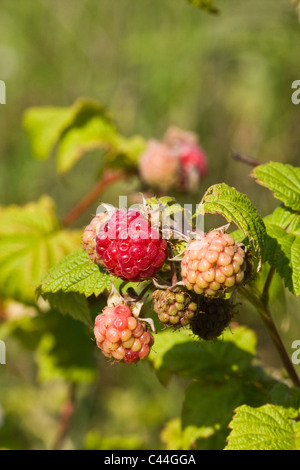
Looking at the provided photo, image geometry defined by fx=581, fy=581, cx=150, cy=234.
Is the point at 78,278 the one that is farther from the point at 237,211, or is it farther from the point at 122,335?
the point at 237,211

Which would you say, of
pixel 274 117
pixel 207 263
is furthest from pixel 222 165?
pixel 207 263

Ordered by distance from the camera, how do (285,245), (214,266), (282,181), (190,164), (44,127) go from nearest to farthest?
(214,266) → (285,245) → (282,181) → (190,164) → (44,127)

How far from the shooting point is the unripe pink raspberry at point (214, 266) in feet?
3.13

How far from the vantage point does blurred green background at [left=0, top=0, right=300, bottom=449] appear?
11.0ft

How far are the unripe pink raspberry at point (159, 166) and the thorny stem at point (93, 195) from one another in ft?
0.47

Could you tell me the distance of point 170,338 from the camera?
5.38ft

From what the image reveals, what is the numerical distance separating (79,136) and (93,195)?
27 centimetres

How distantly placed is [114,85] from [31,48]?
82 centimetres

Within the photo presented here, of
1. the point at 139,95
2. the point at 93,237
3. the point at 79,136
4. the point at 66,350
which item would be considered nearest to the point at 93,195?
the point at 79,136

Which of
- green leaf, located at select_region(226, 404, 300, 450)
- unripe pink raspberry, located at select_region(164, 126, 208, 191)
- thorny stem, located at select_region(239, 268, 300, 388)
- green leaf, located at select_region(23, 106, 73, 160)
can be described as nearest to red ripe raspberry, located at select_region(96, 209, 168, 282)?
thorny stem, located at select_region(239, 268, 300, 388)

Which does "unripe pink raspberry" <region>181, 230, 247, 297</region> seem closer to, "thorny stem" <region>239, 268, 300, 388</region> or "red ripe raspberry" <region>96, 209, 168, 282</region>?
"red ripe raspberry" <region>96, 209, 168, 282</region>

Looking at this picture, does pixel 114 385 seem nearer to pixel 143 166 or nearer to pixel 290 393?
pixel 143 166

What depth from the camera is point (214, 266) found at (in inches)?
37.7

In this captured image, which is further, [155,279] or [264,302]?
[264,302]
